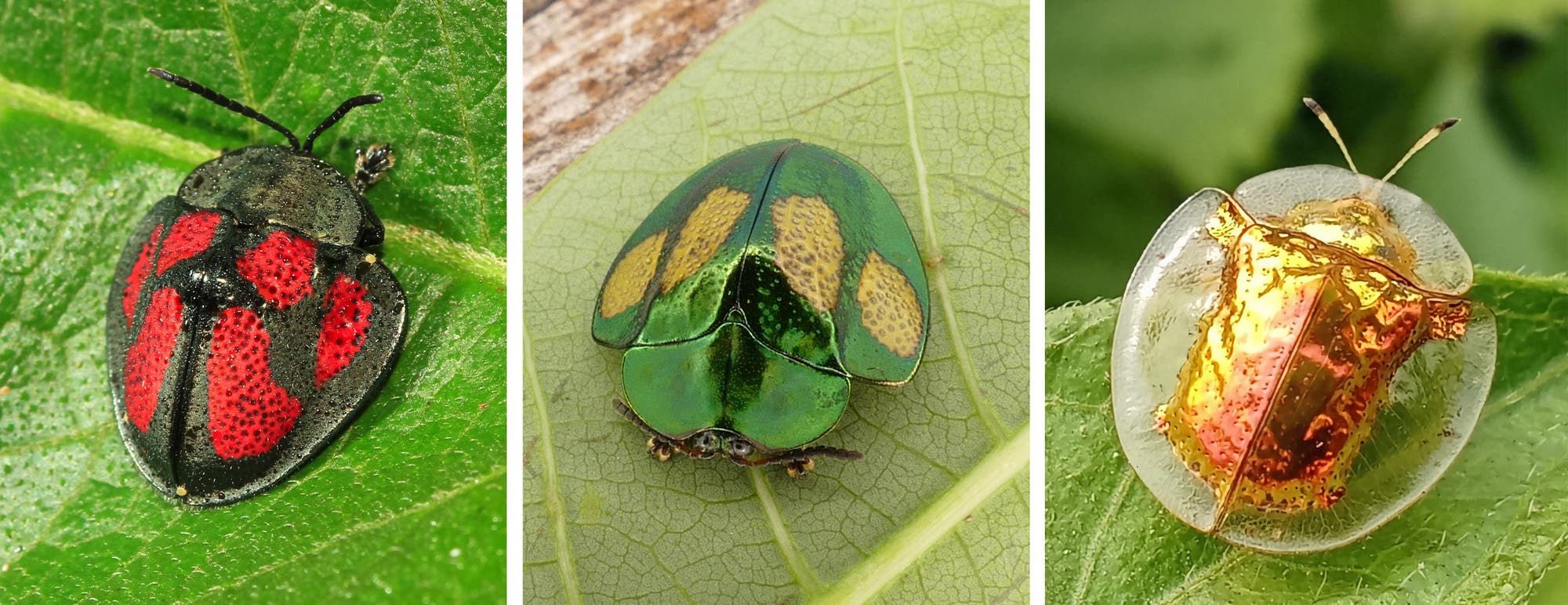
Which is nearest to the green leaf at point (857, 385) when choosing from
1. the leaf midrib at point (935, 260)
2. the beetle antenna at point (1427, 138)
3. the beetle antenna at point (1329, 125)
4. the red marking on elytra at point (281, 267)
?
the leaf midrib at point (935, 260)

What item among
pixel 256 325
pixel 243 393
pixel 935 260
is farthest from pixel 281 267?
pixel 935 260

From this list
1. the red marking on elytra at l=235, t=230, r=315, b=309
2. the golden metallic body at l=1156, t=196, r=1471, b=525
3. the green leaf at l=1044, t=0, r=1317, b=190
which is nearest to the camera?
the golden metallic body at l=1156, t=196, r=1471, b=525

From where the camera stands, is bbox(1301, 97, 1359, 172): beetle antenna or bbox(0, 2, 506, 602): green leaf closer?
bbox(0, 2, 506, 602): green leaf

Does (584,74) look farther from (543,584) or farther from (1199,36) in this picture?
(1199,36)

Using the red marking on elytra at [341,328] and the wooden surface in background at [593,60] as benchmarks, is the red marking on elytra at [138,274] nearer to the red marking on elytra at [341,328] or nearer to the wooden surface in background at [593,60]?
the red marking on elytra at [341,328]

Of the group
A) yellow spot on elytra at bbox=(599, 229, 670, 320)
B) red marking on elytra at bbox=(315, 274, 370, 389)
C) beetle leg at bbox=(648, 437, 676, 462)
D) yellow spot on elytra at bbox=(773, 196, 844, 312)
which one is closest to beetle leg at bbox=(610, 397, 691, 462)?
beetle leg at bbox=(648, 437, 676, 462)

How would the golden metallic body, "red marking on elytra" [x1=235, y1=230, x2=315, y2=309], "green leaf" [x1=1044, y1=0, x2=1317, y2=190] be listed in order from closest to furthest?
1. the golden metallic body
2. "red marking on elytra" [x1=235, y1=230, x2=315, y2=309]
3. "green leaf" [x1=1044, y1=0, x2=1317, y2=190]

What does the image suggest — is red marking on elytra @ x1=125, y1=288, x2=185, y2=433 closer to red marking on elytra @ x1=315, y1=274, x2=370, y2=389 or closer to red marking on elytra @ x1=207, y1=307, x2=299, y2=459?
red marking on elytra @ x1=207, y1=307, x2=299, y2=459
